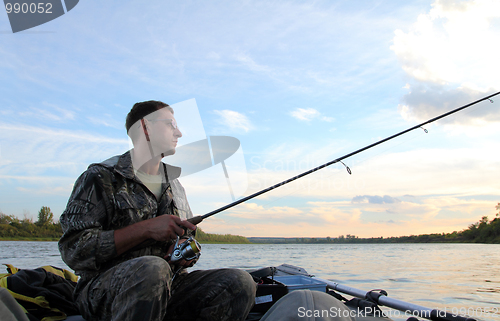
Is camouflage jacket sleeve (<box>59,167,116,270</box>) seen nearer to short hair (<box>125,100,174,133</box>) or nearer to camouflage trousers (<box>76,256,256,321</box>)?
camouflage trousers (<box>76,256,256,321</box>)

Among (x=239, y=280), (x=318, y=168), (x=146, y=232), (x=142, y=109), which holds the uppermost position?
(x=142, y=109)

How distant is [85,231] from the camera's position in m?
1.59

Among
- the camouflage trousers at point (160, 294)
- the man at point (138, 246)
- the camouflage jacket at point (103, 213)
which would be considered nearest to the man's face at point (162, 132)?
the man at point (138, 246)

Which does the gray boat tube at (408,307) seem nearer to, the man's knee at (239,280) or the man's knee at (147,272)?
the man's knee at (239,280)

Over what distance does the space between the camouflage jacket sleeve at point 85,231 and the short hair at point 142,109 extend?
57 centimetres

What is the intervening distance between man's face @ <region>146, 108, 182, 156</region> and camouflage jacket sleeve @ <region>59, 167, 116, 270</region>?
487 mm

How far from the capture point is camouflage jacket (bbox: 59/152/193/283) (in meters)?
1.58

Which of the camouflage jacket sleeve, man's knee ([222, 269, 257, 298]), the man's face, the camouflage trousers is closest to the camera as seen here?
the camouflage trousers

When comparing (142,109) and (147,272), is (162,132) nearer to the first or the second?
(142,109)

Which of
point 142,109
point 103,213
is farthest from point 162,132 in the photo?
point 103,213

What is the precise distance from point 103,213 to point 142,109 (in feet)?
2.46

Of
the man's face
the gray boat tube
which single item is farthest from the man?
the gray boat tube

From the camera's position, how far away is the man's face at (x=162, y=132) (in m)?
2.05

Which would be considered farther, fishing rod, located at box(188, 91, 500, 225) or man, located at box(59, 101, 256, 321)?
fishing rod, located at box(188, 91, 500, 225)
